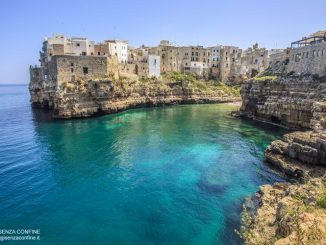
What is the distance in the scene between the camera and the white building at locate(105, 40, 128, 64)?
67.2 meters

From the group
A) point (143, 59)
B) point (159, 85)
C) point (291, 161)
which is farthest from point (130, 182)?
point (143, 59)

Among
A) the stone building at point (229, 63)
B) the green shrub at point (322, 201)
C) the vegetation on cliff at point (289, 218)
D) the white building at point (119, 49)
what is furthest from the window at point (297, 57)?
the stone building at point (229, 63)

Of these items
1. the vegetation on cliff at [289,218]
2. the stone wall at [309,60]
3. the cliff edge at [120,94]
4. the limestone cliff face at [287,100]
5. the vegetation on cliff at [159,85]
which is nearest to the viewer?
the vegetation on cliff at [289,218]

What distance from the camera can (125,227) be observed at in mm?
15516

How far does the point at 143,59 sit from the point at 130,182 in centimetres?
6069

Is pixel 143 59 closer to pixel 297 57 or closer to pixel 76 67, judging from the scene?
pixel 76 67

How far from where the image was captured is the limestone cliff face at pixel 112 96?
167 feet

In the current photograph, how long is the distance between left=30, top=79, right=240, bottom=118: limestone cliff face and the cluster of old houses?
329cm

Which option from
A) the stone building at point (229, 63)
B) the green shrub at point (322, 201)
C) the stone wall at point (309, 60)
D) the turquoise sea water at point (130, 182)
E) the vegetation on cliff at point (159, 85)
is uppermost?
the stone building at point (229, 63)

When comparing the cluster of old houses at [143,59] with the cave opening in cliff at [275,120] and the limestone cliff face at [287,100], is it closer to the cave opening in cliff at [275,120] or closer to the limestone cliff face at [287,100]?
the limestone cliff face at [287,100]

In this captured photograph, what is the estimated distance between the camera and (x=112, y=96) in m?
57.6

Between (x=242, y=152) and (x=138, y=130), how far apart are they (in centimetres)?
1876

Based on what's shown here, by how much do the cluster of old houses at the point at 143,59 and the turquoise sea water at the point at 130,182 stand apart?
1855cm

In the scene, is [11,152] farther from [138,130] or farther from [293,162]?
[293,162]
